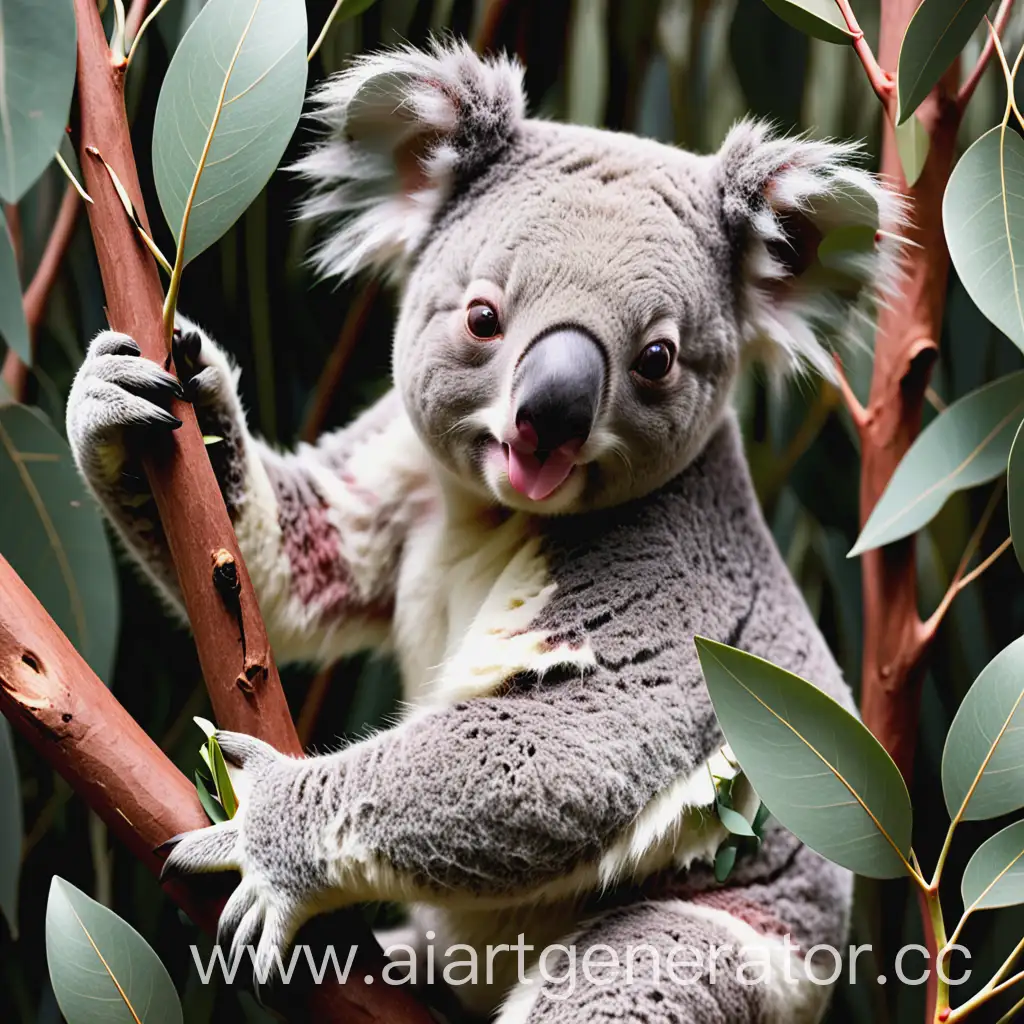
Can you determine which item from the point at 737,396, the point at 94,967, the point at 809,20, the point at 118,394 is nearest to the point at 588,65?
the point at 737,396

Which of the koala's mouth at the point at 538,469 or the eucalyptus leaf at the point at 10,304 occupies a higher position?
the eucalyptus leaf at the point at 10,304

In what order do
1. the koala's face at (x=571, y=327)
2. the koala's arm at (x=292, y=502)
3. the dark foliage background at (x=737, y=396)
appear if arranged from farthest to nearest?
1. the dark foliage background at (x=737, y=396)
2. the koala's arm at (x=292, y=502)
3. the koala's face at (x=571, y=327)

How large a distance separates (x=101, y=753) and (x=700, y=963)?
73cm

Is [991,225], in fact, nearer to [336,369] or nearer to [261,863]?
[261,863]

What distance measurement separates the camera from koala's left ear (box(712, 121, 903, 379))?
143 centimetres

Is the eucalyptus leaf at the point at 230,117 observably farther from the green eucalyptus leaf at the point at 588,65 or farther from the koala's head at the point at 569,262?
the green eucalyptus leaf at the point at 588,65

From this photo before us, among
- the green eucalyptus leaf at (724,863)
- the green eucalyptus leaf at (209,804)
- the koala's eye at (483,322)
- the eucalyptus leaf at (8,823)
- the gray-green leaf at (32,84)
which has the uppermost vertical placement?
the gray-green leaf at (32,84)

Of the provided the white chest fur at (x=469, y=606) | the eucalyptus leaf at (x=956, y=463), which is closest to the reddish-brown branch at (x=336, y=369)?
the white chest fur at (x=469, y=606)

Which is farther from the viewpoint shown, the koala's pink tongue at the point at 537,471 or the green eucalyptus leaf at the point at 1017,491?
the koala's pink tongue at the point at 537,471

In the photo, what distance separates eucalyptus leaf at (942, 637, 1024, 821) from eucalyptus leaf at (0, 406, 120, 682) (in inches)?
48.7

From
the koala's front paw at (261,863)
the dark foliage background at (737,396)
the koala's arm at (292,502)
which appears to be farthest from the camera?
the dark foliage background at (737,396)

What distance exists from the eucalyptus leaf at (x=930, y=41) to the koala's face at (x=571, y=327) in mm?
305

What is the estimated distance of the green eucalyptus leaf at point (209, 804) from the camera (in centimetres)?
120

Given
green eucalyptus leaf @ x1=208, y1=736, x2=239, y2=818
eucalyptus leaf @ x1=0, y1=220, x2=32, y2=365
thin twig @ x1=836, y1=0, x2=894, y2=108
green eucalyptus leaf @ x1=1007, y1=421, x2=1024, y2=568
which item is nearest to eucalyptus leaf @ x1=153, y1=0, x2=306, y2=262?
eucalyptus leaf @ x1=0, y1=220, x2=32, y2=365
